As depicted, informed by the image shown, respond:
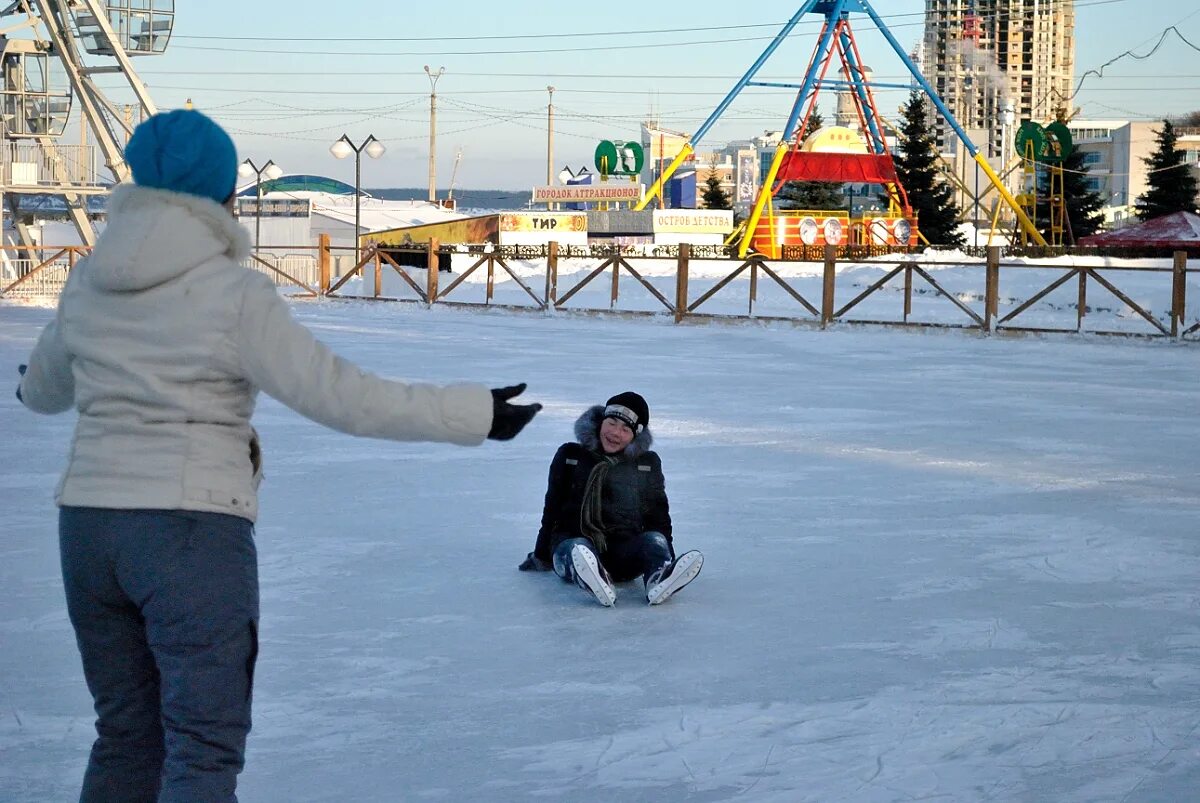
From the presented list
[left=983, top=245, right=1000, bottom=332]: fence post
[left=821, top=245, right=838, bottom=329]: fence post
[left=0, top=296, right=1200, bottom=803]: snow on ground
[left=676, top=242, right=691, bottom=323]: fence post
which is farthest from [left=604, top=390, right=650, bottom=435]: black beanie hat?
[left=676, top=242, right=691, bottom=323]: fence post

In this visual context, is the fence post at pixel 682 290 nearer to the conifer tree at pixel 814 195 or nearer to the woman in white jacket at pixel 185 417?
the woman in white jacket at pixel 185 417

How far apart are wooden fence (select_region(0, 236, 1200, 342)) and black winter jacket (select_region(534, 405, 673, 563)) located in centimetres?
1367

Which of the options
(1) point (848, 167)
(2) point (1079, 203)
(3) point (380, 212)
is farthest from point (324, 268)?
(2) point (1079, 203)

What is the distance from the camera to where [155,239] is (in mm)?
2062

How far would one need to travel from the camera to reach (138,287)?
2.06 metres

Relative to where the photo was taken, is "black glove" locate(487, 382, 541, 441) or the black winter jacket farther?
the black winter jacket

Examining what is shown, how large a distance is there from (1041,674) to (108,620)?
8.57ft

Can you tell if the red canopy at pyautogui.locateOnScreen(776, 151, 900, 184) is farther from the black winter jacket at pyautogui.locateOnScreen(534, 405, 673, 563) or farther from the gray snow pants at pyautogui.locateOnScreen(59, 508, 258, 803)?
the gray snow pants at pyautogui.locateOnScreen(59, 508, 258, 803)

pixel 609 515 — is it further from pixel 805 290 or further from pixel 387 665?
pixel 805 290

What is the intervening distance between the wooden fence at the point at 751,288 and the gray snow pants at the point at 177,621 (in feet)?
54.1

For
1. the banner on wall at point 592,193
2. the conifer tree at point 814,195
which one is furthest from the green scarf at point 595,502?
the conifer tree at point 814,195

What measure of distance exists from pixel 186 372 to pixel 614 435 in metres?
2.81

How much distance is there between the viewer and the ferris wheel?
28.3m

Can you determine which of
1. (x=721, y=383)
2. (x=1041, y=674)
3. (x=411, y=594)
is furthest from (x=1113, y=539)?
(x=721, y=383)
